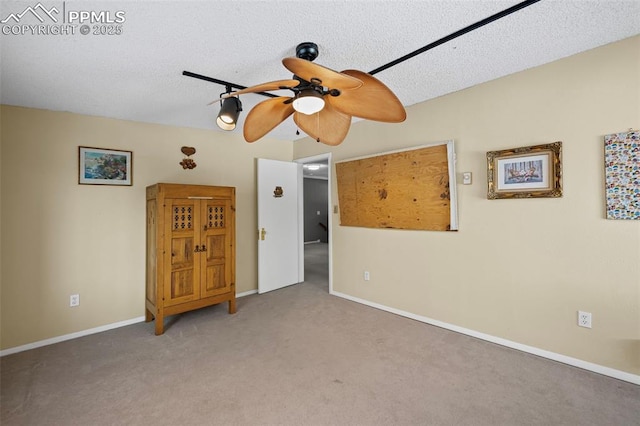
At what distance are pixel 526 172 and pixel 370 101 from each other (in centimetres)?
168

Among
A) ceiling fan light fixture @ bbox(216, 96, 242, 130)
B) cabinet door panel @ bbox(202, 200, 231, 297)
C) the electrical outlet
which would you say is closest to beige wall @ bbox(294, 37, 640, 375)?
the electrical outlet

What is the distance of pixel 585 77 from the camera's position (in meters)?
2.16

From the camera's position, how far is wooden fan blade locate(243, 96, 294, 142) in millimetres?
1868

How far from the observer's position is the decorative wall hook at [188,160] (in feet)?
12.0

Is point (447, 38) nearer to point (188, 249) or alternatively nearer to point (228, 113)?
point (228, 113)

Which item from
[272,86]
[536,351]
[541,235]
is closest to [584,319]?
[536,351]

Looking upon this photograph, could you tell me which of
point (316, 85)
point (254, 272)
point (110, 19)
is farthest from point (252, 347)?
point (110, 19)

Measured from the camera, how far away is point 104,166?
314 cm

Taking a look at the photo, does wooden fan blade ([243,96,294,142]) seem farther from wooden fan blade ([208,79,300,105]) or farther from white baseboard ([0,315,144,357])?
white baseboard ([0,315,144,357])

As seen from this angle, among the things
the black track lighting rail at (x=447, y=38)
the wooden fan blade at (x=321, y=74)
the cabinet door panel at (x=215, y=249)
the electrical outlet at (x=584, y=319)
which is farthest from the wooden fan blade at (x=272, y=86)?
the electrical outlet at (x=584, y=319)

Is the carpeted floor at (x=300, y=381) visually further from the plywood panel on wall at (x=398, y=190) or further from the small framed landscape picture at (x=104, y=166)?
the small framed landscape picture at (x=104, y=166)

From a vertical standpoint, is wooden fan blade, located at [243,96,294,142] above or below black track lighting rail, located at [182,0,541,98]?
below

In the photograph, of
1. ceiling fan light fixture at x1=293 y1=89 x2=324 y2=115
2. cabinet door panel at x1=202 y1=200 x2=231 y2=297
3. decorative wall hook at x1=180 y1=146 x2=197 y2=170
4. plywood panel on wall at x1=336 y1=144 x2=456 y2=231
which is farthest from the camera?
decorative wall hook at x1=180 y1=146 x2=197 y2=170

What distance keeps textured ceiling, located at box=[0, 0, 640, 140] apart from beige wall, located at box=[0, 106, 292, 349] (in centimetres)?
37
